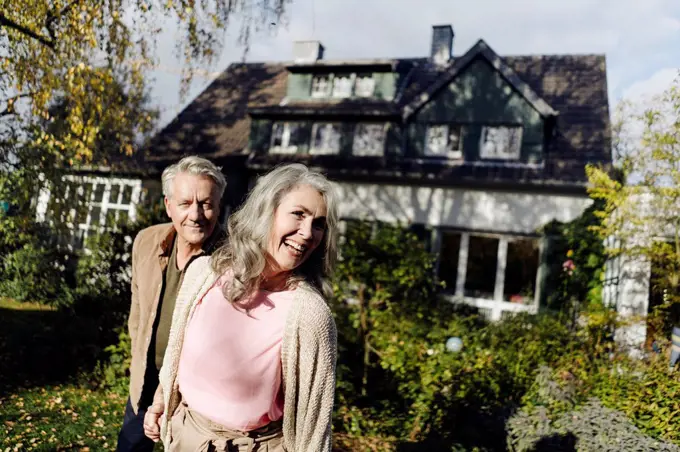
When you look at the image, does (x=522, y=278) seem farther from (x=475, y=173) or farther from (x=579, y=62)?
(x=579, y=62)

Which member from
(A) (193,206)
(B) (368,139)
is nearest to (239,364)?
(A) (193,206)

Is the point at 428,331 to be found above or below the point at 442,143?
below

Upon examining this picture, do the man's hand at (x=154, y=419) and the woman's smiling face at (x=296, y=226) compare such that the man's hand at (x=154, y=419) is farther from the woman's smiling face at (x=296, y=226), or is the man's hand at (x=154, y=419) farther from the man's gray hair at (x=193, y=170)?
the man's gray hair at (x=193, y=170)

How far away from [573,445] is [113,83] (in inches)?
264

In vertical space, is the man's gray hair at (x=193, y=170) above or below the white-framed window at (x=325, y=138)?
below

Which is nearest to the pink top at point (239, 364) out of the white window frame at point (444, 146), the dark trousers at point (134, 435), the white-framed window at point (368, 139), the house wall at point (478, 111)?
the dark trousers at point (134, 435)

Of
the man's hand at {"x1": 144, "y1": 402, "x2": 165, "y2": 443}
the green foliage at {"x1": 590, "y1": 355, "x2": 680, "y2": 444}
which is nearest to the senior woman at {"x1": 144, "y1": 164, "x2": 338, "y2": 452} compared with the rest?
the man's hand at {"x1": 144, "y1": 402, "x2": 165, "y2": 443}

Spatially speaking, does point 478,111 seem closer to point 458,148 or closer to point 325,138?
point 458,148

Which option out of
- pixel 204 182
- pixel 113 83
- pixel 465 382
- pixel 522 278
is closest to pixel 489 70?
pixel 522 278

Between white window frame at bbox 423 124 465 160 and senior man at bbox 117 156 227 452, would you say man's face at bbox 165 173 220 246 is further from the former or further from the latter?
white window frame at bbox 423 124 465 160

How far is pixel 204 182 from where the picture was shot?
273 cm

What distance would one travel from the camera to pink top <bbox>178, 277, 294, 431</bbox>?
1.84 meters

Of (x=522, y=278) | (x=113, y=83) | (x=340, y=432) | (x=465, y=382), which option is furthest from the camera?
(x=522, y=278)

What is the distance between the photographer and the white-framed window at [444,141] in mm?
13865
